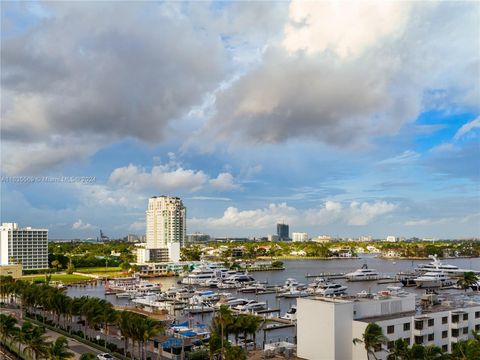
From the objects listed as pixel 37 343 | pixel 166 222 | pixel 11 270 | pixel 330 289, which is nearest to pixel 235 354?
pixel 37 343

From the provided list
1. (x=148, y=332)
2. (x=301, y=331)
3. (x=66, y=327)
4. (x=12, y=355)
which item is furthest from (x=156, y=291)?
(x=301, y=331)

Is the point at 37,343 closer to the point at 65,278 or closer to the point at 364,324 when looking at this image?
the point at 364,324

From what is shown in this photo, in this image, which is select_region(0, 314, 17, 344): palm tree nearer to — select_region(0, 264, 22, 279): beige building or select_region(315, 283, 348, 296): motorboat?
select_region(315, 283, 348, 296): motorboat

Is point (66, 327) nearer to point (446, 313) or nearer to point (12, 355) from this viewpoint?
point (12, 355)

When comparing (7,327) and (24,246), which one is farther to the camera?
(24,246)

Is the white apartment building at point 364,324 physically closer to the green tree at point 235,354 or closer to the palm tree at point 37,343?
the green tree at point 235,354

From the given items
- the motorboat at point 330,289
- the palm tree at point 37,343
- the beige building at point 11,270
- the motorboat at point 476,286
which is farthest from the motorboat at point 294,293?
the beige building at point 11,270
